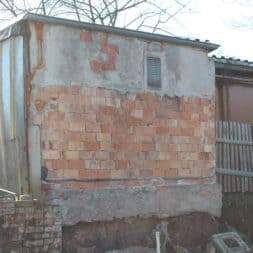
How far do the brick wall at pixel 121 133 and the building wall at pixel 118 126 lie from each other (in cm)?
2

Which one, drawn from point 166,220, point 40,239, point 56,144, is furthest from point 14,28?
point 166,220

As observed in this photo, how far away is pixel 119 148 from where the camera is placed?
28.7 feet

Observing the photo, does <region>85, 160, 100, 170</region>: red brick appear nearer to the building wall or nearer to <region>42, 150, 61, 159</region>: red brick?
the building wall

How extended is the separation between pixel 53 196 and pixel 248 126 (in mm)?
4878

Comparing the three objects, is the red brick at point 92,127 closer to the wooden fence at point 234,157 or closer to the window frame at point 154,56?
the window frame at point 154,56

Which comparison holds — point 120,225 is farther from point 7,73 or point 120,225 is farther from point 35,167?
point 7,73

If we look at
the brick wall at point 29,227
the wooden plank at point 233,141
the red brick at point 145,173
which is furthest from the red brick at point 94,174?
the wooden plank at point 233,141

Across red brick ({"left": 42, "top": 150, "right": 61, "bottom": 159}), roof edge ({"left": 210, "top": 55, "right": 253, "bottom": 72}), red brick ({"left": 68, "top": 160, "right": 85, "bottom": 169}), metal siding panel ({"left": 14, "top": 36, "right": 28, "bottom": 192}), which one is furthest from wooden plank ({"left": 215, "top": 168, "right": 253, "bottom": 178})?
metal siding panel ({"left": 14, "top": 36, "right": 28, "bottom": 192})

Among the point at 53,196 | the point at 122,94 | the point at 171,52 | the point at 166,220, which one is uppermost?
the point at 171,52

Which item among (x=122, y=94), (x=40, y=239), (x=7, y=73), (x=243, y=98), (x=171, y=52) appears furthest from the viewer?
(x=243, y=98)

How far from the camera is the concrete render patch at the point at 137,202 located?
27.0 feet

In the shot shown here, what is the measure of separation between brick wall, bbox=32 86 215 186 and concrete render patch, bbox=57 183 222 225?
246 mm

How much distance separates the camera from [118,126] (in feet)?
28.8

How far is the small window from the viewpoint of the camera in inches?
363
